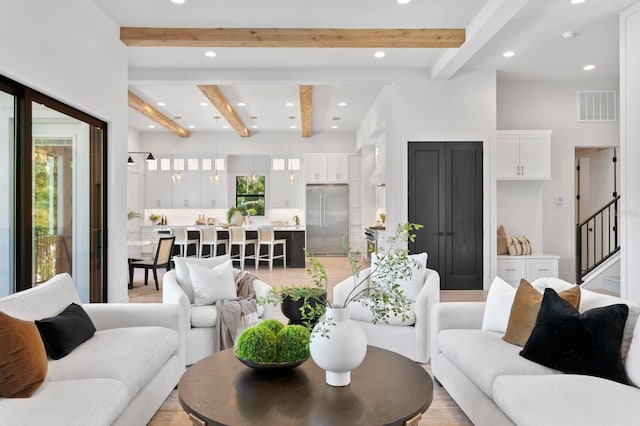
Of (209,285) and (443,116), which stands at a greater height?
(443,116)

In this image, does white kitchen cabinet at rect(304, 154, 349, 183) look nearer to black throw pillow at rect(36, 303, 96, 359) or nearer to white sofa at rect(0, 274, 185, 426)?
white sofa at rect(0, 274, 185, 426)

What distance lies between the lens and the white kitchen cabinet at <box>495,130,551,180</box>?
6.44 m

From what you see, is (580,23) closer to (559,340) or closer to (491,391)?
(559,340)

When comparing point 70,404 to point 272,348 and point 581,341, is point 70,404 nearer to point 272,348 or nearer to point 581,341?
point 272,348

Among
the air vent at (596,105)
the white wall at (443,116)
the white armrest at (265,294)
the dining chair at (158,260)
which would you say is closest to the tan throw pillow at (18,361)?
the white armrest at (265,294)

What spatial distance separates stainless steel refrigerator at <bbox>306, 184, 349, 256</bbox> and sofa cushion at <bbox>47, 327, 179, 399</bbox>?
851 cm

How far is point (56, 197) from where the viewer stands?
3.91m

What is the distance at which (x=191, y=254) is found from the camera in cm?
934

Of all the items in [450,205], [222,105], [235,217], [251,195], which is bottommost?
[235,217]

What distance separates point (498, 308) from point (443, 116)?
4060mm

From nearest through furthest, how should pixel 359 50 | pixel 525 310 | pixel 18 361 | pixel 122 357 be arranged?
pixel 18 361, pixel 122 357, pixel 525 310, pixel 359 50

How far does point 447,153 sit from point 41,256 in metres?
5.06

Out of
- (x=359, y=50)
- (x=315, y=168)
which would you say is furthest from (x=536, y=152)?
(x=315, y=168)

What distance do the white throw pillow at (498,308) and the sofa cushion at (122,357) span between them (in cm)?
204
